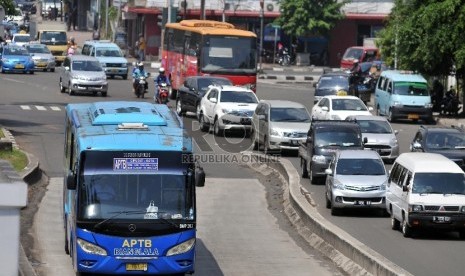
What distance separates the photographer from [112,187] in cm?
2023

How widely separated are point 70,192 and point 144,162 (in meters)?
2.49

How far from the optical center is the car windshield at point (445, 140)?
36.3m

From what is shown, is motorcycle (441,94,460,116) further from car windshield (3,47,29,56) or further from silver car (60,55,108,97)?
car windshield (3,47,29,56)

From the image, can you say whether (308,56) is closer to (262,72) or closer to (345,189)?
(262,72)

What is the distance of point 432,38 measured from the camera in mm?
54219

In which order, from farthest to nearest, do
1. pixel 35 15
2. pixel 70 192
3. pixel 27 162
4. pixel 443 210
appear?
1. pixel 35 15
2. pixel 27 162
3. pixel 443 210
4. pixel 70 192

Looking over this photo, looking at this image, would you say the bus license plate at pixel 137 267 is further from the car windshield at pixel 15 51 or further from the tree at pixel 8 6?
the car windshield at pixel 15 51

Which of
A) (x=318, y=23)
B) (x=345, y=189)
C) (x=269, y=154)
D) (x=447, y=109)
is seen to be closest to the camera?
(x=345, y=189)

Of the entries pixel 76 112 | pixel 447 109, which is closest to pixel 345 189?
pixel 76 112

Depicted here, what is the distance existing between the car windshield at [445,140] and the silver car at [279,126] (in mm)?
4964

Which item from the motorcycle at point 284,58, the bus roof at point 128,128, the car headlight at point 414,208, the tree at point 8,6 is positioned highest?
the tree at point 8,6

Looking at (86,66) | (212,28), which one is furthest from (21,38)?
(212,28)

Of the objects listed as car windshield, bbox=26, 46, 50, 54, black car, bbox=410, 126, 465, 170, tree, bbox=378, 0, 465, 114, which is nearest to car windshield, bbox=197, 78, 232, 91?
tree, bbox=378, 0, 465, 114

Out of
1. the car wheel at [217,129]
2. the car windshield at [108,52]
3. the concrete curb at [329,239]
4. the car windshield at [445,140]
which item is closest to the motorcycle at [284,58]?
the car windshield at [108,52]
